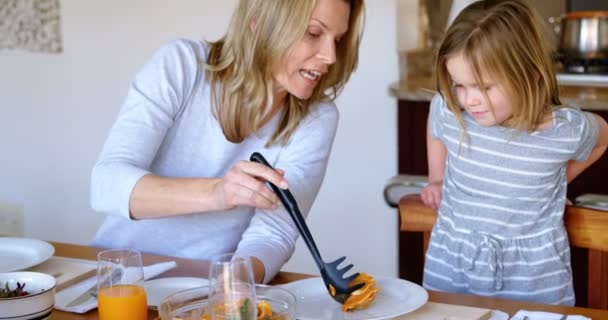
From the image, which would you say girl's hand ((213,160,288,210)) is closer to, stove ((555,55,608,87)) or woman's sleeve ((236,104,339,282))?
woman's sleeve ((236,104,339,282))

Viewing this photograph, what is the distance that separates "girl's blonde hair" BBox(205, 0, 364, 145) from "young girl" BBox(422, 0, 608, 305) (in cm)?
20

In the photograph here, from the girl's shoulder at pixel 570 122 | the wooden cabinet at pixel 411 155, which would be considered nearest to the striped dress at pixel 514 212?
the girl's shoulder at pixel 570 122

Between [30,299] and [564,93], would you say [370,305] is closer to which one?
[30,299]

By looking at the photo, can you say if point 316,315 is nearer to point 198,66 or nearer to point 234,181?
point 234,181

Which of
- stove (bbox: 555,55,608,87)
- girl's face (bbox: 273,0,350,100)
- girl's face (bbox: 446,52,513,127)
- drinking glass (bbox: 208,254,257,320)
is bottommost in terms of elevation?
drinking glass (bbox: 208,254,257,320)

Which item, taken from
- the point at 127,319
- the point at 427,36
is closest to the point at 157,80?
the point at 127,319

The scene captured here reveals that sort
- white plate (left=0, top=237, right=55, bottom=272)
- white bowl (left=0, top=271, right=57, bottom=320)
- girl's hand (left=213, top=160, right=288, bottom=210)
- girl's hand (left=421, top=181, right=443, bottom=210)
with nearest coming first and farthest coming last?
white bowl (left=0, top=271, right=57, bottom=320), girl's hand (left=213, top=160, right=288, bottom=210), white plate (left=0, top=237, right=55, bottom=272), girl's hand (left=421, top=181, right=443, bottom=210)

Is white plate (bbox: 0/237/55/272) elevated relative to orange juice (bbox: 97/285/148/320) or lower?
lower

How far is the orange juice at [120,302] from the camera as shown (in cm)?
131

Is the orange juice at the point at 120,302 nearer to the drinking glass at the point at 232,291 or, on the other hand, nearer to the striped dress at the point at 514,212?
the drinking glass at the point at 232,291

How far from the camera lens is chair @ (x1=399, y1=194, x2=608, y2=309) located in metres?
1.58

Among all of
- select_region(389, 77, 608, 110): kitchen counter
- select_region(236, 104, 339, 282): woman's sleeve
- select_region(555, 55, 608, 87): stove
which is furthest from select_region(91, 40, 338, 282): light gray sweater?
select_region(555, 55, 608, 87): stove

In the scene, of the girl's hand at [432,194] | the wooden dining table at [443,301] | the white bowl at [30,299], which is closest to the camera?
the white bowl at [30,299]

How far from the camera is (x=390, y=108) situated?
3.08m
